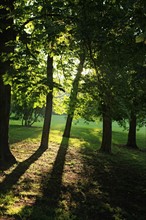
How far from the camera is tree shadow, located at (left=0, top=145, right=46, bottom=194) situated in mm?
9805

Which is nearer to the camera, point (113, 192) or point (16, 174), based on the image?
point (113, 192)

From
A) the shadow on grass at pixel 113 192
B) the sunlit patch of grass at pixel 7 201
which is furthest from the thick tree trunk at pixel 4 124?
the sunlit patch of grass at pixel 7 201

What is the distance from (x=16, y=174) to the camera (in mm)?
11531

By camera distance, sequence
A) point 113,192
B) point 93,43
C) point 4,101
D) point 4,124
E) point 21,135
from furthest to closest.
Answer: point 21,135, point 4,124, point 4,101, point 113,192, point 93,43

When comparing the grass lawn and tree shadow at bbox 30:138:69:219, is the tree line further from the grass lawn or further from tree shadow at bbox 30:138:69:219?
tree shadow at bbox 30:138:69:219

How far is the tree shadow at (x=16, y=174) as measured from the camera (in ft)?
32.2

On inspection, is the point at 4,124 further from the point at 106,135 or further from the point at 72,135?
the point at 72,135

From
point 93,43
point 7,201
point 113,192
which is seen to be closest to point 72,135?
point 113,192

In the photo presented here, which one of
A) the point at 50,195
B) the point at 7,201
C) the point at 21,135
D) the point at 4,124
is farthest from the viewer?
the point at 21,135

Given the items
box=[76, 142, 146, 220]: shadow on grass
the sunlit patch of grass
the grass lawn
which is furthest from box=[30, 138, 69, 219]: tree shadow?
box=[76, 142, 146, 220]: shadow on grass

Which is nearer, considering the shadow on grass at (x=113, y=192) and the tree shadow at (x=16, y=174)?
the shadow on grass at (x=113, y=192)

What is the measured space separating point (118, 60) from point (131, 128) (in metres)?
19.9

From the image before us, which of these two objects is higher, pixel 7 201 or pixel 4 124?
pixel 4 124

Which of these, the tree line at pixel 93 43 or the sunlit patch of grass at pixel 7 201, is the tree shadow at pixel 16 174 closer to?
the sunlit patch of grass at pixel 7 201
